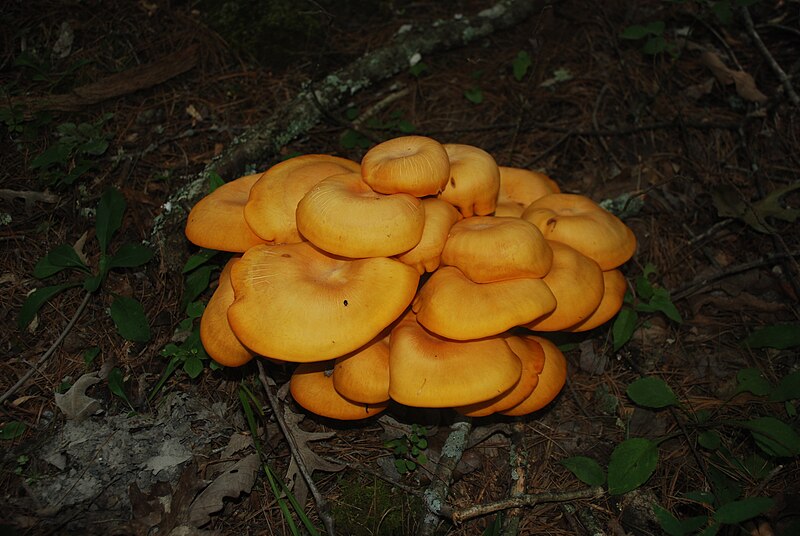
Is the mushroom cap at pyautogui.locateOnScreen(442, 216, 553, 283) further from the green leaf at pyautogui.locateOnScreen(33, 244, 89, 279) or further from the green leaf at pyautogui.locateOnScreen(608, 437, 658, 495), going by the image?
the green leaf at pyautogui.locateOnScreen(33, 244, 89, 279)

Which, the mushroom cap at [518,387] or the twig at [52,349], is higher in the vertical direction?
the twig at [52,349]

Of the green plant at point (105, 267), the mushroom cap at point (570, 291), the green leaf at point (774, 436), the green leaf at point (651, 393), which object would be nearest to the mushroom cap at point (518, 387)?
the mushroom cap at point (570, 291)

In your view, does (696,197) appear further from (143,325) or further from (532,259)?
(143,325)

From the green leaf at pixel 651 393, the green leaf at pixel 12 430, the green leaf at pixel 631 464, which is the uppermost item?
the green leaf at pixel 12 430

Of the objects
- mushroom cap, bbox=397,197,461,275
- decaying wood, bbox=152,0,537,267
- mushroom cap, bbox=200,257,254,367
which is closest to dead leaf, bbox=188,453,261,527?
mushroom cap, bbox=200,257,254,367

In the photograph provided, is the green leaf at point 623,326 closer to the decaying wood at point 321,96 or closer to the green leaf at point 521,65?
the green leaf at point 521,65

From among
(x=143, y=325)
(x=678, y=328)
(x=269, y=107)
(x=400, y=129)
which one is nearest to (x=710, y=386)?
(x=678, y=328)

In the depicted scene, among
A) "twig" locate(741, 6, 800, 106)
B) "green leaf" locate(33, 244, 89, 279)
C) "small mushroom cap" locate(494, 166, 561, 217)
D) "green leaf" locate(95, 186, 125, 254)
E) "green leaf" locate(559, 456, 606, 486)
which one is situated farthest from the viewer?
"twig" locate(741, 6, 800, 106)
